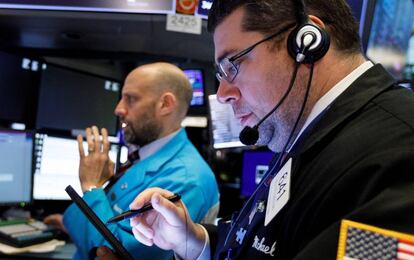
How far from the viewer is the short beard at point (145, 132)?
6.14ft

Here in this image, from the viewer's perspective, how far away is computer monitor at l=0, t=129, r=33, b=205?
6.89 feet

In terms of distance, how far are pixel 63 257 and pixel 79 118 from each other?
0.96 meters

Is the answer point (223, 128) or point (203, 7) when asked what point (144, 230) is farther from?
point (203, 7)

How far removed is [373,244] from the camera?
0.49m

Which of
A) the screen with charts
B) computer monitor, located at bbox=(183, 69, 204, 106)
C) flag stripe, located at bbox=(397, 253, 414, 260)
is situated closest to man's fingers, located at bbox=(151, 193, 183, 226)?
flag stripe, located at bbox=(397, 253, 414, 260)

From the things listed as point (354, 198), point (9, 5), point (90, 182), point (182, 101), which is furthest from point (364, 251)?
point (9, 5)

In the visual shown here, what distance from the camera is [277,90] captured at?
0.80 metres

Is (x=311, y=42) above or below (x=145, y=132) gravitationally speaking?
above

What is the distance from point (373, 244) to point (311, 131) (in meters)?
0.26

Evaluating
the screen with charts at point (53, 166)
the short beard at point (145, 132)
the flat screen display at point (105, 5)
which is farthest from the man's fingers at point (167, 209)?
the screen with charts at point (53, 166)

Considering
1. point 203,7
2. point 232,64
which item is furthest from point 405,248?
point 203,7

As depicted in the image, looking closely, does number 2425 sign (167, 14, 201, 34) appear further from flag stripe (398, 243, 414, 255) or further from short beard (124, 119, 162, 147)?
flag stripe (398, 243, 414, 255)

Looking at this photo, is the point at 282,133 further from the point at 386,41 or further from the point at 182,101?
the point at 386,41

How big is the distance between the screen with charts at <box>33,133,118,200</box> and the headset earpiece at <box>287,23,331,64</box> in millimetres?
1794
